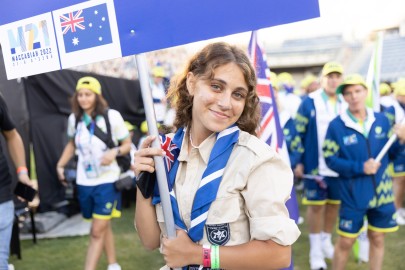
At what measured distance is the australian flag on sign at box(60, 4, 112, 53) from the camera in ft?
5.59

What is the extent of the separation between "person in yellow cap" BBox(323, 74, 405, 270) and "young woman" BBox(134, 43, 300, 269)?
230 centimetres

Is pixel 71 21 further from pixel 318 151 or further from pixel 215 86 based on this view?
pixel 318 151

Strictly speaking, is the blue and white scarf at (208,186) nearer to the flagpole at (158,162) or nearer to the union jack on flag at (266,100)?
the flagpole at (158,162)

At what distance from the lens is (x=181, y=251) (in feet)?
5.62

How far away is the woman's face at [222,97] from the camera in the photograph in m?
1.77

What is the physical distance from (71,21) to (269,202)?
3.25 feet

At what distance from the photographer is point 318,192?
5.14m

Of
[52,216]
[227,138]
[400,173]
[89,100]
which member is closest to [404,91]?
[400,173]

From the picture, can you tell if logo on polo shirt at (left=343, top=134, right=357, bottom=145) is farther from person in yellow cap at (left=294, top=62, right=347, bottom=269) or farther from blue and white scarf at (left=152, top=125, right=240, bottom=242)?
blue and white scarf at (left=152, top=125, right=240, bottom=242)

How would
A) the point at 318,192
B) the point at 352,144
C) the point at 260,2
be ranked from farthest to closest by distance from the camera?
the point at 318,192
the point at 352,144
the point at 260,2

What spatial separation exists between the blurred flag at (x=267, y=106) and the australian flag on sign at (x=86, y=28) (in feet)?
5.43

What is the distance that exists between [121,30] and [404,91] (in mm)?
6768

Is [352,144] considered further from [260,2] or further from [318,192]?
[260,2]

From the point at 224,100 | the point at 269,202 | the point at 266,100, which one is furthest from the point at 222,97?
the point at 266,100
